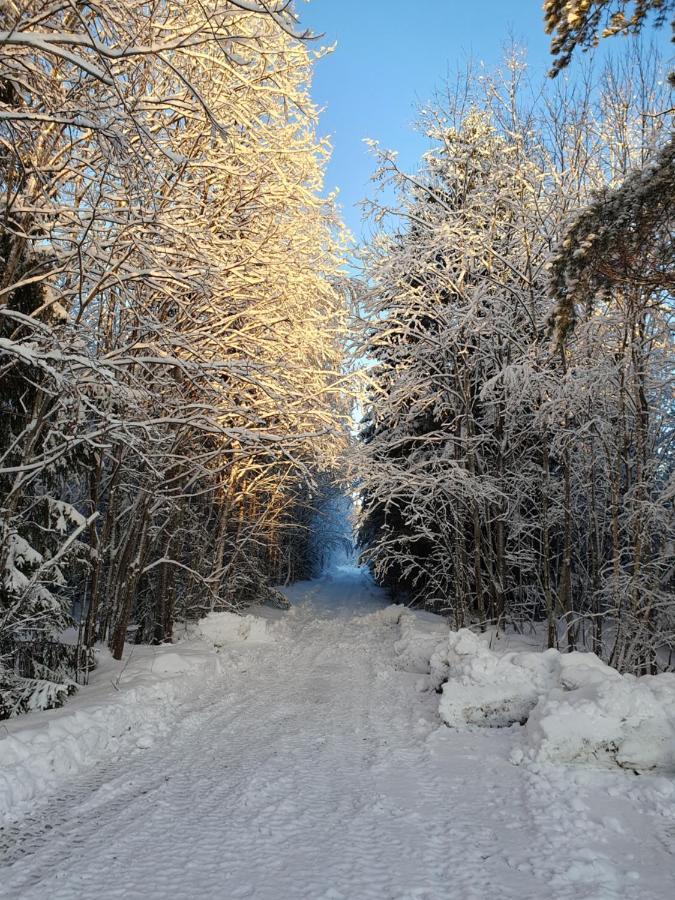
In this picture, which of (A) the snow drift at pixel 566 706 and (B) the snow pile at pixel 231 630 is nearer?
(A) the snow drift at pixel 566 706

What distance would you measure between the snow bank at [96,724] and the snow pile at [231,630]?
170 inches

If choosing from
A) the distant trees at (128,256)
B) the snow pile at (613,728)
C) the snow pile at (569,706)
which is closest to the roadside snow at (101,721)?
the distant trees at (128,256)

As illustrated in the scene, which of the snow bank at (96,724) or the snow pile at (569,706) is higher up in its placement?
the snow pile at (569,706)

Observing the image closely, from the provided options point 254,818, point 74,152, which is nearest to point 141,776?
point 254,818

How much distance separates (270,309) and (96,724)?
6.34m

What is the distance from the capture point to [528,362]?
31.3 ft

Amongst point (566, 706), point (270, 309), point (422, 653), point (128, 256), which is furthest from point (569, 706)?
point (270, 309)

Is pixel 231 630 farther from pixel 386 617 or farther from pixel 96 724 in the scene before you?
pixel 96 724

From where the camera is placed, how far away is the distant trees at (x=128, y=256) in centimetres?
488

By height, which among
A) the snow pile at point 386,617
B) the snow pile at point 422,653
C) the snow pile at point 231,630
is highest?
the snow pile at point 422,653

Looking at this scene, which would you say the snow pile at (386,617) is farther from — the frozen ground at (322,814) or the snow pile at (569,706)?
the snow pile at (569,706)

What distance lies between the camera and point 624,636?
327 inches

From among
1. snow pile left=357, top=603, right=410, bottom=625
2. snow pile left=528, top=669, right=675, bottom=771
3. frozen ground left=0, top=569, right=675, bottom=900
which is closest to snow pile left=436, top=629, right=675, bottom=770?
snow pile left=528, top=669, right=675, bottom=771

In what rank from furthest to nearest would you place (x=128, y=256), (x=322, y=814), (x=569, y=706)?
1. (x=128, y=256)
2. (x=569, y=706)
3. (x=322, y=814)
